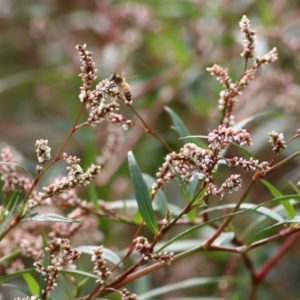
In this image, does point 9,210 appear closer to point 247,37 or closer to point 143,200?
point 143,200

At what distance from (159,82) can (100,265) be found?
3.55ft

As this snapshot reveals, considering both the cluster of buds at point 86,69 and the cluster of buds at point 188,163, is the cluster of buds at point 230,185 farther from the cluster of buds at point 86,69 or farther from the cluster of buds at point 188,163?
the cluster of buds at point 86,69

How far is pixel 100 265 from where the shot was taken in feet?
1.87

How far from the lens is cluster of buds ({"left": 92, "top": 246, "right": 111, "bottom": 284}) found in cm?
56

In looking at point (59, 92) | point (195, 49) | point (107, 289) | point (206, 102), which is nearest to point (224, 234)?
point (107, 289)

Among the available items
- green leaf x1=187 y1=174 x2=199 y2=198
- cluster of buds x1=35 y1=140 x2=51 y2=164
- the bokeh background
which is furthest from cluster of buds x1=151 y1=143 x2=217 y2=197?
the bokeh background

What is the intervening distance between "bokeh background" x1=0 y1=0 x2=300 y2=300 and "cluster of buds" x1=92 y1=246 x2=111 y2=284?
0.67 metres

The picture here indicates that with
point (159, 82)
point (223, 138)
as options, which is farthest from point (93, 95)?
point (159, 82)

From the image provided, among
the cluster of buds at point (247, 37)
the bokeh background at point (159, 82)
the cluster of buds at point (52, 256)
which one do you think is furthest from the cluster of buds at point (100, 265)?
the bokeh background at point (159, 82)

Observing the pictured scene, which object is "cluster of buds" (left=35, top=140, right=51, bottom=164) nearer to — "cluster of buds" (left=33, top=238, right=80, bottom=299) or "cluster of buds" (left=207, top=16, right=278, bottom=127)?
"cluster of buds" (left=33, top=238, right=80, bottom=299)

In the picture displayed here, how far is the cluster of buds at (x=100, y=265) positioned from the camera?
0.56 metres

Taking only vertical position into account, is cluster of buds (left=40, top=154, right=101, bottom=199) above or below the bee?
below

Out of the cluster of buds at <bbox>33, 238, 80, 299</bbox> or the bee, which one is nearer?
the cluster of buds at <bbox>33, 238, 80, 299</bbox>

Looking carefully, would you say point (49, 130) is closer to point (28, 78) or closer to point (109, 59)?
point (28, 78)
